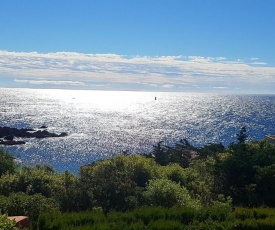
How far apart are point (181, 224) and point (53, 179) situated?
623 inches

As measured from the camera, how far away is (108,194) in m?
24.8

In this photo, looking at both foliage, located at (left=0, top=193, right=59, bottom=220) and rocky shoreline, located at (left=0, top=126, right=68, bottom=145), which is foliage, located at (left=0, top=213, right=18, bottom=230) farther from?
rocky shoreline, located at (left=0, top=126, right=68, bottom=145)

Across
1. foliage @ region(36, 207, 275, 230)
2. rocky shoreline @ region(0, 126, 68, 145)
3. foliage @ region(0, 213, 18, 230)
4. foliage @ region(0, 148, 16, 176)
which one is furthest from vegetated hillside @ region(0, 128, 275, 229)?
rocky shoreline @ region(0, 126, 68, 145)

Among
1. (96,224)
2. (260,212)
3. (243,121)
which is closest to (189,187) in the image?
(260,212)

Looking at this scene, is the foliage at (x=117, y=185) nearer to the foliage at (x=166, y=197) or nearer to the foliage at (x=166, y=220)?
the foliage at (x=166, y=197)

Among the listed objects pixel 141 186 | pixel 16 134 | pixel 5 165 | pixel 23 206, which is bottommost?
pixel 16 134

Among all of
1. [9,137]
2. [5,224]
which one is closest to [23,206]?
[5,224]

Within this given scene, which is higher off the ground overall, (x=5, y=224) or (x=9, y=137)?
(x=5, y=224)

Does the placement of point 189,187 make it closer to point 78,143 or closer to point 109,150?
point 109,150

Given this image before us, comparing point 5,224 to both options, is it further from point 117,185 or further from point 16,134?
point 16,134

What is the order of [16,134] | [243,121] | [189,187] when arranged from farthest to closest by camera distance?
[243,121] → [16,134] → [189,187]

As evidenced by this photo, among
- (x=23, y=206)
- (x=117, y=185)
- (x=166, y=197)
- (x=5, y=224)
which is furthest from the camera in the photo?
(x=117, y=185)

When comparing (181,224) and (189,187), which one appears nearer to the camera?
(181,224)

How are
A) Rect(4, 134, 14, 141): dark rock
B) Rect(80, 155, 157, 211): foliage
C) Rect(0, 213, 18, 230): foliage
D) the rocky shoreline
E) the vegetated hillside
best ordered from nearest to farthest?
Rect(0, 213, 18, 230): foliage, the vegetated hillside, Rect(80, 155, 157, 211): foliage, the rocky shoreline, Rect(4, 134, 14, 141): dark rock
